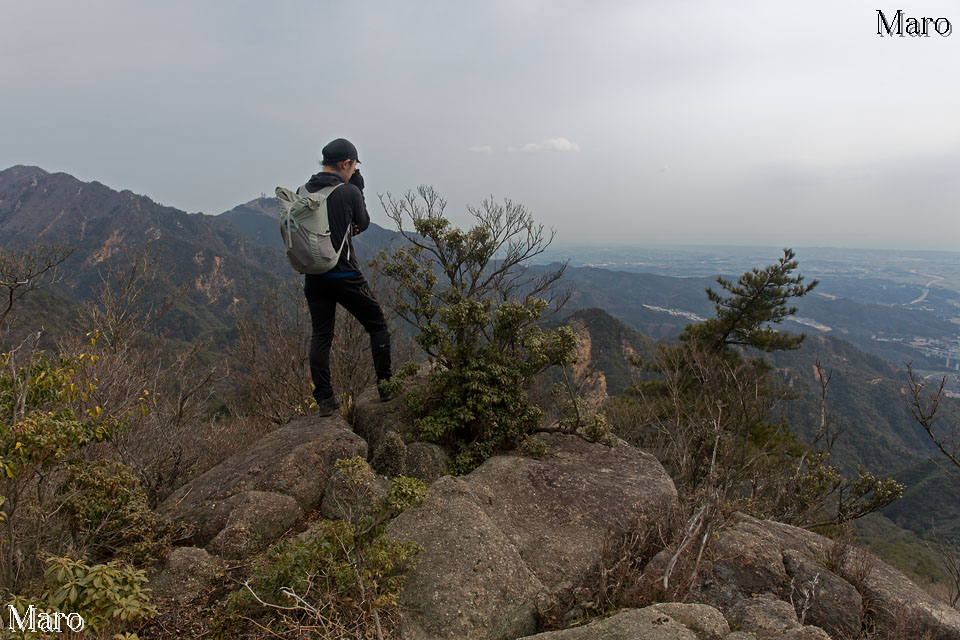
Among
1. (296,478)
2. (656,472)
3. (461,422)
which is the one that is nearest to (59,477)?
(296,478)

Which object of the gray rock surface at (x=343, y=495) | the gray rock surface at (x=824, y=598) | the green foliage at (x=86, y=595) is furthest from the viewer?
the gray rock surface at (x=343, y=495)

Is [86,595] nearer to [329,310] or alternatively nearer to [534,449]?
[329,310]

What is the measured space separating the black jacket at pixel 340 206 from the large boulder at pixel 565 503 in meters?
2.50

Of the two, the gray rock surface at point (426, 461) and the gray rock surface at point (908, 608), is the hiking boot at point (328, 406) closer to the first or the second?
the gray rock surface at point (426, 461)

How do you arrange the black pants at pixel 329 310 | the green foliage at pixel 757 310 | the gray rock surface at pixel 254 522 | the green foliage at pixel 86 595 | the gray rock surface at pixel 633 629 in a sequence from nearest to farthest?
the green foliage at pixel 86 595 < the gray rock surface at pixel 633 629 < the gray rock surface at pixel 254 522 < the black pants at pixel 329 310 < the green foliage at pixel 757 310

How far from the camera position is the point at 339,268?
4.34 metres

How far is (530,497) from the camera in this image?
13.1 feet

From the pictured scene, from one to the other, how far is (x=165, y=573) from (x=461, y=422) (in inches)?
109

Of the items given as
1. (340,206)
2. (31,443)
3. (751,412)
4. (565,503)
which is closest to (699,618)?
(565,503)

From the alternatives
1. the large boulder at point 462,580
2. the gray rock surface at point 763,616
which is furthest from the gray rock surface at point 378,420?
the gray rock surface at point 763,616

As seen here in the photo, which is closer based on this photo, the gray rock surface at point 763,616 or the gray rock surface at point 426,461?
the gray rock surface at point 763,616

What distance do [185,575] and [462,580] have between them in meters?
1.89

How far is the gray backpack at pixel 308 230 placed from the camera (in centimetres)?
402

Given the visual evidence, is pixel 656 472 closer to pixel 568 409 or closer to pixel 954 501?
pixel 568 409
